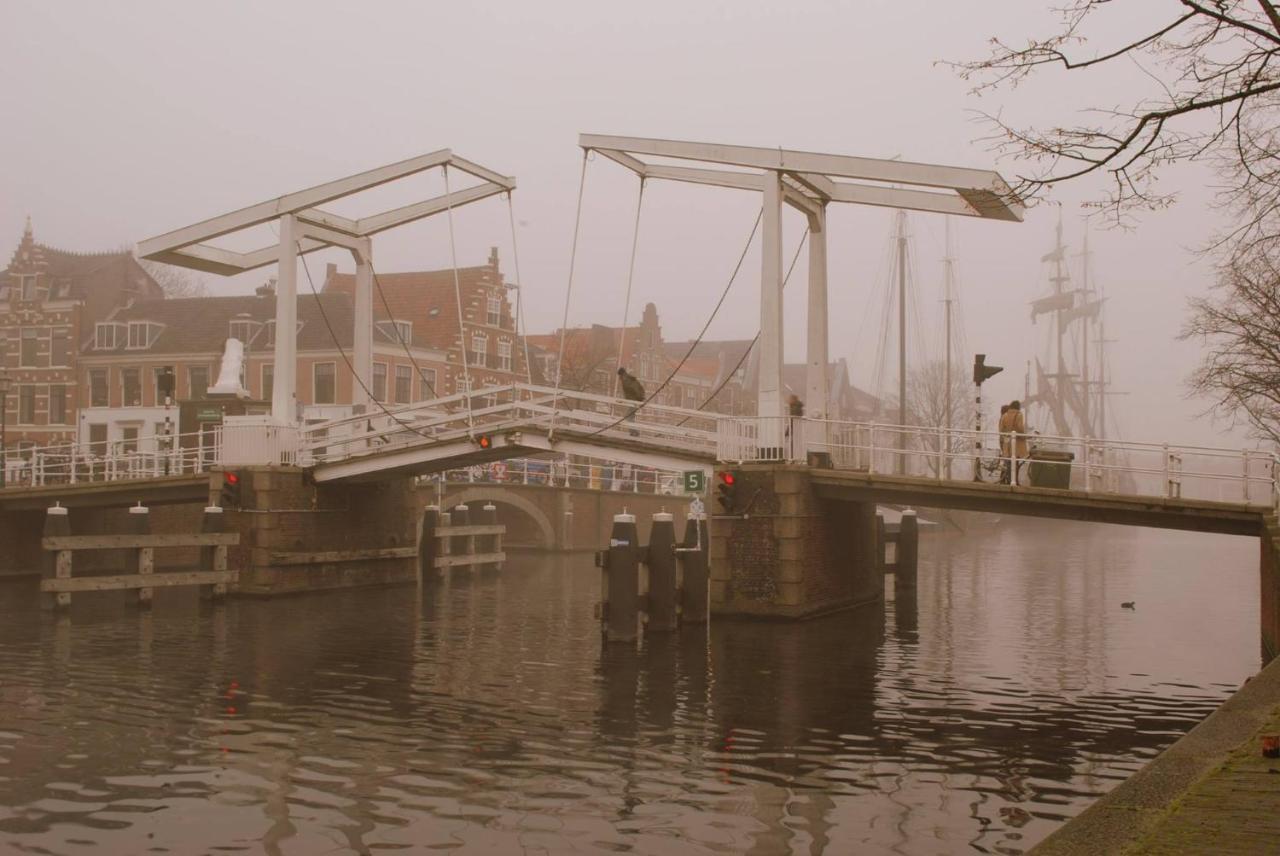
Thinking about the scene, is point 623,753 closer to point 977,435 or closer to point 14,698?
point 14,698

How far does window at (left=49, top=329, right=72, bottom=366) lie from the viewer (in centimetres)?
4794

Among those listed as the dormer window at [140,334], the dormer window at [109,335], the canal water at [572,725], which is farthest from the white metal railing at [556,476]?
the canal water at [572,725]

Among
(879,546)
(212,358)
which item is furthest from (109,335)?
(879,546)

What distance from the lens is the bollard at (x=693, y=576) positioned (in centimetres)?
1959

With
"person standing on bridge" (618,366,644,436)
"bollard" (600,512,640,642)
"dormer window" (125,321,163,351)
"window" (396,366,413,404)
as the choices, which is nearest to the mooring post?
"person standing on bridge" (618,366,644,436)

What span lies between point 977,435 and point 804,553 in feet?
12.4

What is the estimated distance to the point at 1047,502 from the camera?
18.1 metres

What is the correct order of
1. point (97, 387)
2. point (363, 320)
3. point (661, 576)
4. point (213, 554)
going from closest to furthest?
1. point (661, 576)
2. point (213, 554)
3. point (363, 320)
4. point (97, 387)

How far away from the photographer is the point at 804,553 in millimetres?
20078

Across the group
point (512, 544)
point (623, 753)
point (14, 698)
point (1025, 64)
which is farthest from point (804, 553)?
point (512, 544)

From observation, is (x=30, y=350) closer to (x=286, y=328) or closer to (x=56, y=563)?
(x=286, y=328)

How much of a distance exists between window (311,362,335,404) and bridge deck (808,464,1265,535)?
2706 centimetres

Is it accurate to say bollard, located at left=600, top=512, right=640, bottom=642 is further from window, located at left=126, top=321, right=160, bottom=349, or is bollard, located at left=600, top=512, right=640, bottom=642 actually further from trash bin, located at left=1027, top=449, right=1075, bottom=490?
window, located at left=126, top=321, right=160, bottom=349

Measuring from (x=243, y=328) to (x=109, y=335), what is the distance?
5.62 m
